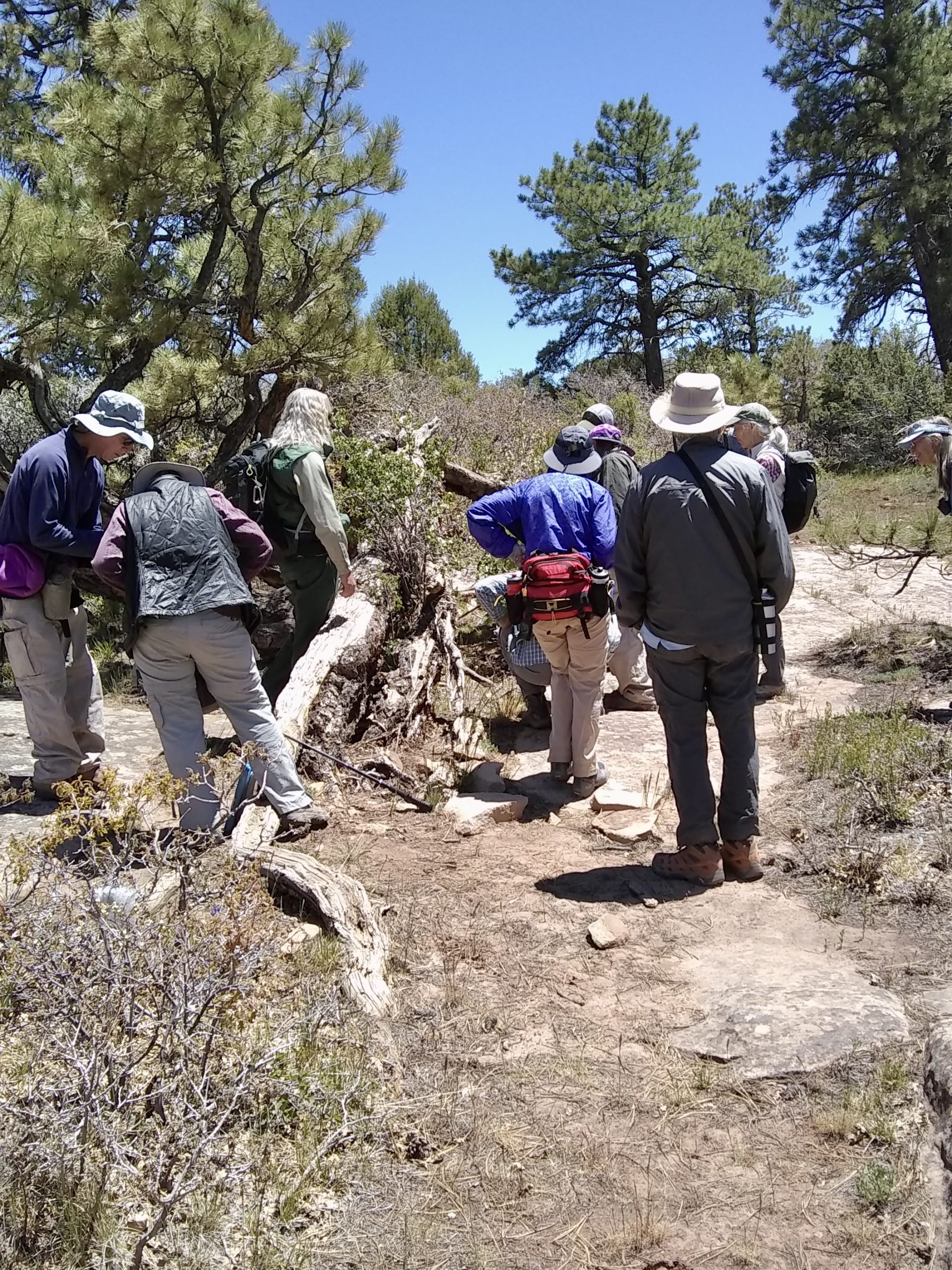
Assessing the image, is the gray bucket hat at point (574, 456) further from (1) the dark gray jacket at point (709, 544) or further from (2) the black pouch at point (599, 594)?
(1) the dark gray jacket at point (709, 544)

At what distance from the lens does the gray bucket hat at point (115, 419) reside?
14.2 feet

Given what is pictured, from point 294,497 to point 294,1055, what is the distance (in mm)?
3036

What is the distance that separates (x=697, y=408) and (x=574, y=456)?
139 cm

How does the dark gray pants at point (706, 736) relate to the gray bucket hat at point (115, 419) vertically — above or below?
below

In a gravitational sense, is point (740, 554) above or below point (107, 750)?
above

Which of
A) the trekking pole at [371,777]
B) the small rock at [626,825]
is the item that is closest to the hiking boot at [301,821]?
the trekking pole at [371,777]

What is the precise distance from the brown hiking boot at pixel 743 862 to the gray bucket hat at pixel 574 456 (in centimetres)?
206

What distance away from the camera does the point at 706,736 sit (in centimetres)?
399

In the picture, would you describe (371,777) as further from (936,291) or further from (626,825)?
(936,291)

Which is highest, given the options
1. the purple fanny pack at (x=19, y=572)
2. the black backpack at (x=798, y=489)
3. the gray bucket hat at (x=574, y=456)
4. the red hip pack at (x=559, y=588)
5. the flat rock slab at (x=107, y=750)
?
the gray bucket hat at (x=574, y=456)

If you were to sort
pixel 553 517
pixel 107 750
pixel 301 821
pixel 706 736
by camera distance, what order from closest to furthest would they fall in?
pixel 706 736, pixel 301 821, pixel 553 517, pixel 107 750

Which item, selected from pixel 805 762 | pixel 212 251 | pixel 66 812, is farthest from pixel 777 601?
pixel 212 251

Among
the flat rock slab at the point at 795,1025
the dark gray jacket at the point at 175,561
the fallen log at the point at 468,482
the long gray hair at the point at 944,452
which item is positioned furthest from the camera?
the fallen log at the point at 468,482

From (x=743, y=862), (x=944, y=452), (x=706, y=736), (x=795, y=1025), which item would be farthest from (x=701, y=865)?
(x=944, y=452)
